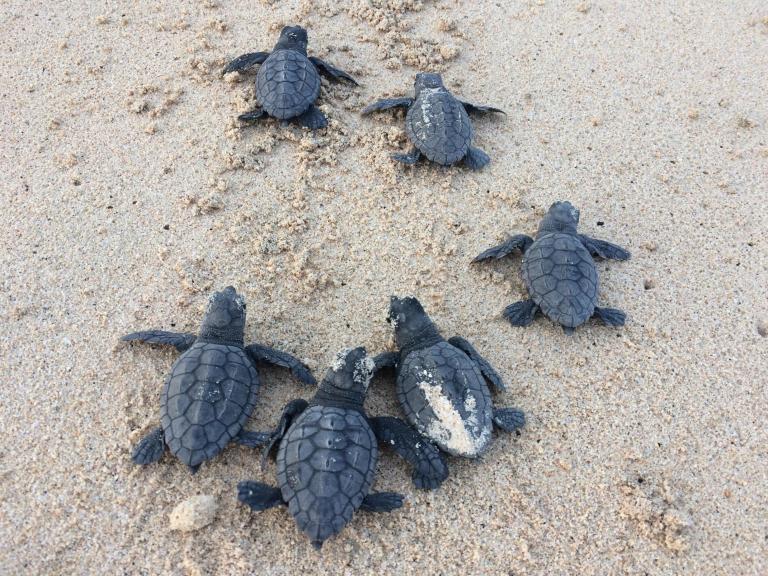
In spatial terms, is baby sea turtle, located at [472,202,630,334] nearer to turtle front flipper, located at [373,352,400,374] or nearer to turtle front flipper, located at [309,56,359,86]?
turtle front flipper, located at [373,352,400,374]

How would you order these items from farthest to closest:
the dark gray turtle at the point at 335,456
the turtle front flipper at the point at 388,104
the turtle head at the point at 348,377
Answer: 1. the turtle front flipper at the point at 388,104
2. the turtle head at the point at 348,377
3. the dark gray turtle at the point at 335,456

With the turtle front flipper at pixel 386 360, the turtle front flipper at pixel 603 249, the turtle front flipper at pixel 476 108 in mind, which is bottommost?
the turtle front flipper at pixel 386 360

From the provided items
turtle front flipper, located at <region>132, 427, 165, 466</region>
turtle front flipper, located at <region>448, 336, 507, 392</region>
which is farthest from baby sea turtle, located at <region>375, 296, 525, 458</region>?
turtle front flipper, located at <region>132, 427, 165, 466</region>

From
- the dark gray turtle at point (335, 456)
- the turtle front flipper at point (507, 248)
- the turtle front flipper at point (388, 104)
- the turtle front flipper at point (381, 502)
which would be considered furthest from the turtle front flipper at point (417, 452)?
the turtle front flipper at point (388, 104)

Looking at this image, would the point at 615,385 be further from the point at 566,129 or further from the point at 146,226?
the point at 146,226

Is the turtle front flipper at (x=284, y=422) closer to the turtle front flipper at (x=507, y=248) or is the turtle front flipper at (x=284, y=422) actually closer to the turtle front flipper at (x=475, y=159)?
the turtle front flipper at (x=507, y=248)

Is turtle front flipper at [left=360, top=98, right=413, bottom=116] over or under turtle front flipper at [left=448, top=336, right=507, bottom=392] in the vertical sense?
over

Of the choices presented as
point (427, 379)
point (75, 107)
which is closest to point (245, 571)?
point (427, 379)
